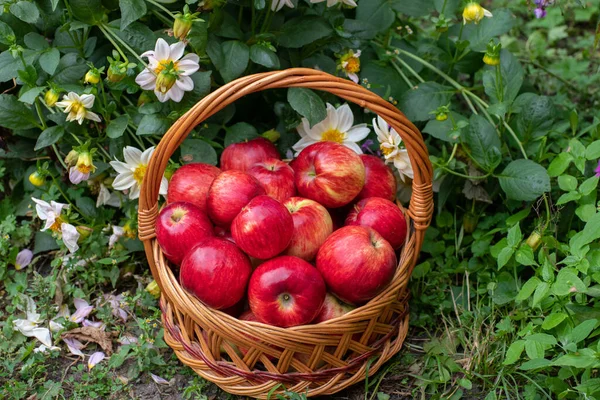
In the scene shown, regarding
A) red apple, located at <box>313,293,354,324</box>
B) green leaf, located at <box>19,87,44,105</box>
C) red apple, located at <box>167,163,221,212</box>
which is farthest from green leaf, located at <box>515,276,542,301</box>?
green leaf, located at <box>19,87,44,105</box>

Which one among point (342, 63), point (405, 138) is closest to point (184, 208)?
point (405, 138)

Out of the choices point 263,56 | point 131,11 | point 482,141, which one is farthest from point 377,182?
point 131,11

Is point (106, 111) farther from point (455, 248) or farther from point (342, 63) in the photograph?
point (455, 248)

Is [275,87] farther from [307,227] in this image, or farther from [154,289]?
[154,289]

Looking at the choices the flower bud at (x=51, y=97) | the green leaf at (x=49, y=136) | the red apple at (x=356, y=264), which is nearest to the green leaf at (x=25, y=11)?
the flower bud at (x=51, y=97)

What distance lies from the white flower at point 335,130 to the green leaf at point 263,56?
0.76 ft

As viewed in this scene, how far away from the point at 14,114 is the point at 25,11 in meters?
0.33

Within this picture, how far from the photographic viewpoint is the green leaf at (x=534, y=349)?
61.0 inches

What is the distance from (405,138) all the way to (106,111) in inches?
36.3

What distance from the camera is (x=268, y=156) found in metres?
2.01

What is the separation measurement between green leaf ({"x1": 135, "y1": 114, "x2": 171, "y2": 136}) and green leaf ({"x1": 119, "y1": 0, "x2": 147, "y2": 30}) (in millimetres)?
270

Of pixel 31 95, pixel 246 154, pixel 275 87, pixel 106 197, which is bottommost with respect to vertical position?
pixel 106 197

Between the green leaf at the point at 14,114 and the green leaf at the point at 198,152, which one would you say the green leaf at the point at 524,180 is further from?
the green leaf at the point at 14,114

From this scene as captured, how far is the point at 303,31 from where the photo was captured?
2.05 m
